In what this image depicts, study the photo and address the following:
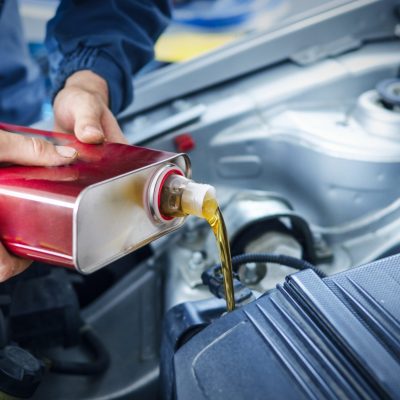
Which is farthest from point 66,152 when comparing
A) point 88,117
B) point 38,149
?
point 88,117

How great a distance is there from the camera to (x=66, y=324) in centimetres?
81

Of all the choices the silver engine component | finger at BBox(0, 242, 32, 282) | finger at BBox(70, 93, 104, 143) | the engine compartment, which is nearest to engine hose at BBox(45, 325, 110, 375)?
the engine compartment

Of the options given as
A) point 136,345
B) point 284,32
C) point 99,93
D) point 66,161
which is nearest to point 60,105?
point 99,93

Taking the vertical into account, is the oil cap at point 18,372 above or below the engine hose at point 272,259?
below

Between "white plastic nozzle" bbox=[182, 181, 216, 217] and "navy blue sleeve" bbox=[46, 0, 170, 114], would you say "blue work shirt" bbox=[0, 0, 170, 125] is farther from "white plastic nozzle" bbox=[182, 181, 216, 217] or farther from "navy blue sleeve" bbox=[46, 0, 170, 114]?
"white plastic nozzle" bbox=[182, 181, 216, 217]

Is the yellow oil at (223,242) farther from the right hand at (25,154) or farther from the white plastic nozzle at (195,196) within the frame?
the right hand at (25,154)

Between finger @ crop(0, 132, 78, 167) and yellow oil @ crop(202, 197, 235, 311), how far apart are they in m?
0.17

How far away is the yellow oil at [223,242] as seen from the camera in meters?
0.55

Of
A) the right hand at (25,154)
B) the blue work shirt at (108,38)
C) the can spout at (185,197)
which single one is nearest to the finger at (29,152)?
the right hand at (25,154)

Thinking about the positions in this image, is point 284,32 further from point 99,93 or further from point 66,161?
point 66,161

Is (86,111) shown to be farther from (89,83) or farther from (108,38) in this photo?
(108,38)

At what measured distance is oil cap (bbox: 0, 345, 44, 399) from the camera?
64cm

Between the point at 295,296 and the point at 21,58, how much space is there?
3.65 feet

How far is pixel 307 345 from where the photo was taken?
48 centimetres
